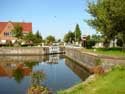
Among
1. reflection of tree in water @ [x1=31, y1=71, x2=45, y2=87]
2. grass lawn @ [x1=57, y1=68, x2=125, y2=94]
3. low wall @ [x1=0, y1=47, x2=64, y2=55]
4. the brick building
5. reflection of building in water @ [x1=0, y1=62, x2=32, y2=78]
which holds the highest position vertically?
the brick building

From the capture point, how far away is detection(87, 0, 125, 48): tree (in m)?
37.9

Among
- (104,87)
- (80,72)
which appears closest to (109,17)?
(80,72)

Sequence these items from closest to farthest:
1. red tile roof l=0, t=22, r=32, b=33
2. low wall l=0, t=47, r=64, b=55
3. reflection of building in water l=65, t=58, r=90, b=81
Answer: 1. reflection of building in water l=65, t=58, r=90, b=81
2. low wall l=0, t=47, r=64, b=55
3. red tile roof l=0, t=22, r=32, b=33

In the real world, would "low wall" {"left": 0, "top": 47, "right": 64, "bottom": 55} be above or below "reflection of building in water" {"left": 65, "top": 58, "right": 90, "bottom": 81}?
above

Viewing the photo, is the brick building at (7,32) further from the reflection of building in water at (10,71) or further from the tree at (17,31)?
the reflection of building in water at (10,71)

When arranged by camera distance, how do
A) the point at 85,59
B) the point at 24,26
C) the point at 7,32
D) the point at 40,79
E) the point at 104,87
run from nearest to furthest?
the point at 40,79, the point at 104,87, the point at 85,59, the point at 7,32, the point at 24,26

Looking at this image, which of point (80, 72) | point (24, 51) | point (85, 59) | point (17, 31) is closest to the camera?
point (80, 72)

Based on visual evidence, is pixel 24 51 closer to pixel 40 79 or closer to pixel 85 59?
pixel 85 59

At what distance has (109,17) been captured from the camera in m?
39.3

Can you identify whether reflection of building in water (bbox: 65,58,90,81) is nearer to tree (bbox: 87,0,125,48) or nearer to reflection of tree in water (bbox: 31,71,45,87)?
tree (bbox: 87,0,125,48)

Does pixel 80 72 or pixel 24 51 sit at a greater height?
pixel 24 51

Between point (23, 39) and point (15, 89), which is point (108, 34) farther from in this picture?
point (23, 39)

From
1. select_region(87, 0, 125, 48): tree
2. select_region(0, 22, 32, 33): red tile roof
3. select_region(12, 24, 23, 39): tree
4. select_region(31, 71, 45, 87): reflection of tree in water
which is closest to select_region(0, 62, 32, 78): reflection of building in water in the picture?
select_region(87, 0, 125, 48): tree

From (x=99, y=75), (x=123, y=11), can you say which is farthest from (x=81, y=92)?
(x=123, y=11)
